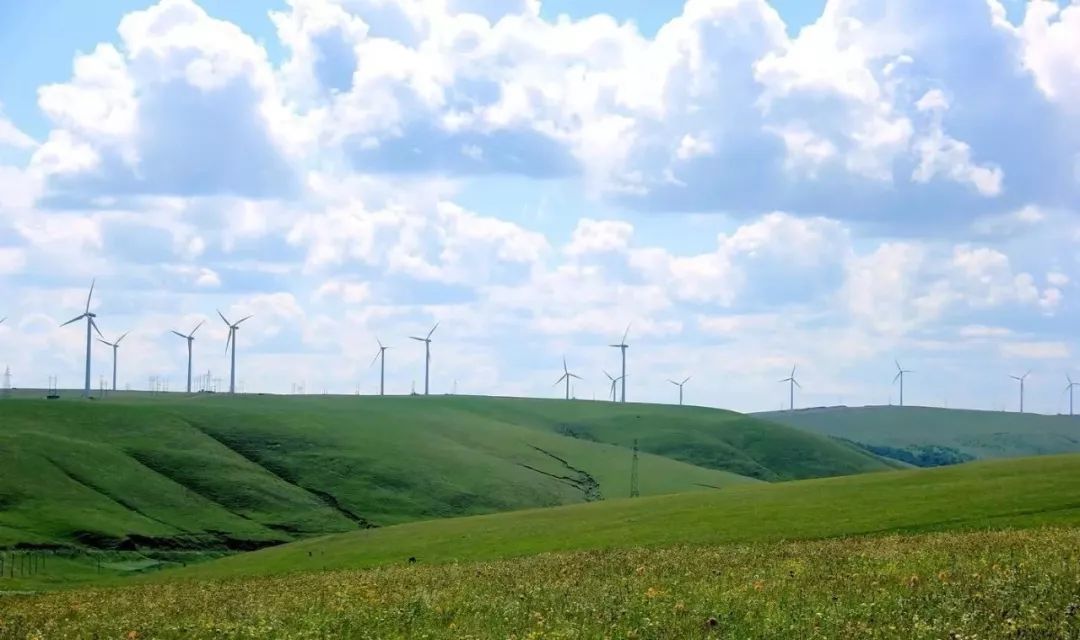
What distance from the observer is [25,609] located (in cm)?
3028

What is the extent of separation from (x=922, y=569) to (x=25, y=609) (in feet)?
67.8

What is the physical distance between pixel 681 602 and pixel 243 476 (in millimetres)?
135089

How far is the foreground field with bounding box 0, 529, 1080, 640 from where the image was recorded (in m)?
18.6

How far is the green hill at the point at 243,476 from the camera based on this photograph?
125375 millimetres

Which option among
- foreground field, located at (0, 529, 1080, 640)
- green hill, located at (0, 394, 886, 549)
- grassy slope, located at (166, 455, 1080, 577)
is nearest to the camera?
foreground field, located at (0, 529, 1080, 640)

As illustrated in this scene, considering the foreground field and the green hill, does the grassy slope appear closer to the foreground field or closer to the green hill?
the foreground field

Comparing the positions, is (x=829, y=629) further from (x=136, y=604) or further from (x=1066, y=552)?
(x=136, y=604)

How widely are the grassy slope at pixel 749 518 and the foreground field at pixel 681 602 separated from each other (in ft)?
67.6

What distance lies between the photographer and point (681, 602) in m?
21.8

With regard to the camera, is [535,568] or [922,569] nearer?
[922,569]

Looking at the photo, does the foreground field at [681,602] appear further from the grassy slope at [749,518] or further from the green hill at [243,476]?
the green hill at [243,476]

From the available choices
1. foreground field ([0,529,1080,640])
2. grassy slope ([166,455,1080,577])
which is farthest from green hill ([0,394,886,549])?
foreground field ([0,529,1080,640])

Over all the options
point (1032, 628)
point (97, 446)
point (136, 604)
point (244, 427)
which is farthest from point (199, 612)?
point (244, 427)

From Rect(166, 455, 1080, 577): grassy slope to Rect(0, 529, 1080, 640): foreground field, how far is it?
2061cm
